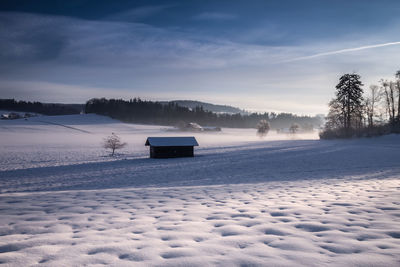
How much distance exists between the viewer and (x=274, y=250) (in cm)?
368

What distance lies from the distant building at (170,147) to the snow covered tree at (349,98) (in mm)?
37147

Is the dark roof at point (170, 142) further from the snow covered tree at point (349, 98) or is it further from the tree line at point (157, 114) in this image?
the tree line at point (157, 114)

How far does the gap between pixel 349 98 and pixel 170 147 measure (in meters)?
41.9

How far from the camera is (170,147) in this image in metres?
33.5

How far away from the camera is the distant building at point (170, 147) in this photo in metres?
32.4

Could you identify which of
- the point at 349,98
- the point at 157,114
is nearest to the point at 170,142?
the point at 349,98

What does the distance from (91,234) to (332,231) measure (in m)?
5.14

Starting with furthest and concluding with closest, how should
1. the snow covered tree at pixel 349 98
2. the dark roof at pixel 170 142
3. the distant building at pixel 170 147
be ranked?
the snow covered tree at pixel 349 98, the dark roof at pixel 170 142, the distant building at pixel 170 147

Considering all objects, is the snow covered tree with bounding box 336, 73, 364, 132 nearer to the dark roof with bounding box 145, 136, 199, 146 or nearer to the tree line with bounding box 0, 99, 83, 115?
the dark roof with bounding box 145, 136, 199, 146

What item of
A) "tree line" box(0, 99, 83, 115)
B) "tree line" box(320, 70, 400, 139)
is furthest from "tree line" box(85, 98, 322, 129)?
"tree line" box(320, 70, 400, 139)

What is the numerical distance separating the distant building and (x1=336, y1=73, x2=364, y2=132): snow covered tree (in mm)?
37147

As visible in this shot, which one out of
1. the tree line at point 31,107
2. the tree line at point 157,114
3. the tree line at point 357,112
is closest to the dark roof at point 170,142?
the tree line at point 357,112

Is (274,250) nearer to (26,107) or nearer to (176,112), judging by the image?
(176,112)

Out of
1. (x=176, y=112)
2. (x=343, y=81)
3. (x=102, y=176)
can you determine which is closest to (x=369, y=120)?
(x=343, y=81)
